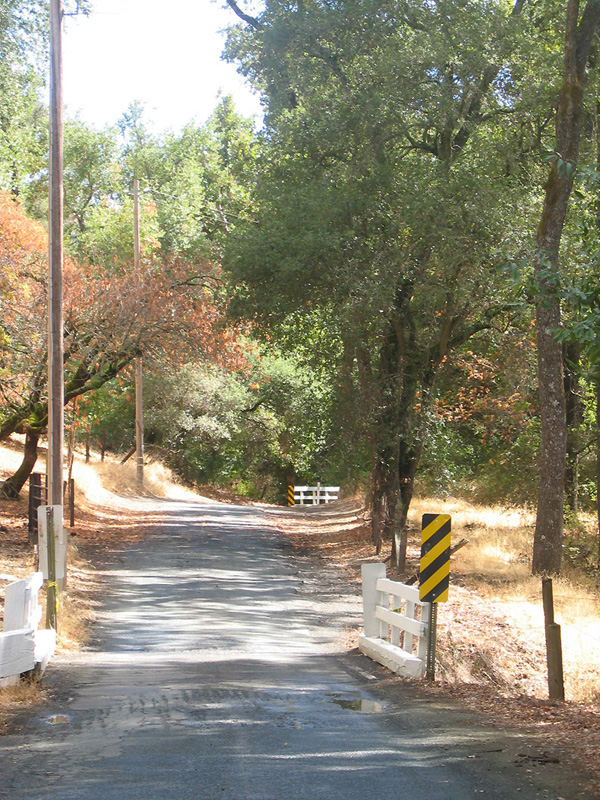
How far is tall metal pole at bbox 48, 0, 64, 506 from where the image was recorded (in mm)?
14578

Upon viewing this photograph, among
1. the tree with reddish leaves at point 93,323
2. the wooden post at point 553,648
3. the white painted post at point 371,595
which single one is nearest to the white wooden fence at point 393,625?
the white painted post at point 371,595

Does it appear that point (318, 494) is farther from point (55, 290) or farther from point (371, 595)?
point (371, 595)

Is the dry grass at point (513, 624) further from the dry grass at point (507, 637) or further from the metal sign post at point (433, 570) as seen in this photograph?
the metal sign post at point (433, 570)

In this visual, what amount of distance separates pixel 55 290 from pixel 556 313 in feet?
26.3

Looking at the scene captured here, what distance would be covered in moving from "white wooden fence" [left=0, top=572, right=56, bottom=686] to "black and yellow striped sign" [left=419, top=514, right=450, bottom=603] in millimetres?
3747

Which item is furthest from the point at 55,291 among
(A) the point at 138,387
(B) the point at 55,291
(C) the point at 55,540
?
(A) the point at 138,387

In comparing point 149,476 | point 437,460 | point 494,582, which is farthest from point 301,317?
point 149,476

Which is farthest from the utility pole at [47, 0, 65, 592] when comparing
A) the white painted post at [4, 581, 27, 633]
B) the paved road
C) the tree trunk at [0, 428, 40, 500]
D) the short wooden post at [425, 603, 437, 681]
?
the tree trunk at [0, 428, 40, 500]

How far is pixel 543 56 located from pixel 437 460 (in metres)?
8.15

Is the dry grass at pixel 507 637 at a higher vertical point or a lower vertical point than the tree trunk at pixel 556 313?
lower

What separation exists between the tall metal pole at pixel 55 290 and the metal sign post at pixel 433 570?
6.83 meters

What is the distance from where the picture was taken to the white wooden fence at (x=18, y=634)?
7.93m

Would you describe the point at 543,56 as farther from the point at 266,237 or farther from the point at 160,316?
the point at 160,316

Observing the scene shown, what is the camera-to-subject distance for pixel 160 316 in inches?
861
